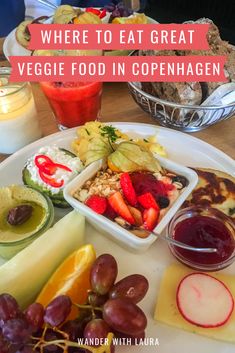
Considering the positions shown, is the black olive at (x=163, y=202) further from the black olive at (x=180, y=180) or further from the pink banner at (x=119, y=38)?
the pink banner at (x=119, y=38)

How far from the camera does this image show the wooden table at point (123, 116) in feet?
4.46

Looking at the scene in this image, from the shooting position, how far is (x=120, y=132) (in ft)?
4.28

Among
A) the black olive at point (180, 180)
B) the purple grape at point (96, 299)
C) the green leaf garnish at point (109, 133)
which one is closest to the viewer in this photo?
the purple grape at point (96, 299)

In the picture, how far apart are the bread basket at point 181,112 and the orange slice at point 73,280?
0.57m

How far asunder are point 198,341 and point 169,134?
70 cm

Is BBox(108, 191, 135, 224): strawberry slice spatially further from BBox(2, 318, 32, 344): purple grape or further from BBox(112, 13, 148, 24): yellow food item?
BBox(112, 13, 148, 24): yellow food item

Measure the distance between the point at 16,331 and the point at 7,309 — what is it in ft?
0.20

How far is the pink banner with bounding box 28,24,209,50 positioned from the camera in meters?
1.32

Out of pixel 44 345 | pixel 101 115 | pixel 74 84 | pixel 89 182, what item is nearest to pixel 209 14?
pixel 101 115

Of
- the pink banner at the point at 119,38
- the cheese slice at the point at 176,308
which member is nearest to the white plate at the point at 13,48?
the pink banner at the point at 119,38

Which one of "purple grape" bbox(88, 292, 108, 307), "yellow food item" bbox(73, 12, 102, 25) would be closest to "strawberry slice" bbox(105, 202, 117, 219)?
"purple grape" bbox(88, 292, 108, 307)

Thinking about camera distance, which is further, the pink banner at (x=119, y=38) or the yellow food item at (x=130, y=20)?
the yellow food item at (x=130, y=20)

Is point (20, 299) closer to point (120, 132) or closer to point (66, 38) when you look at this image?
point (120, 132)

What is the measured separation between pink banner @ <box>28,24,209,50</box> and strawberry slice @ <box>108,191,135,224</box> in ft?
1.86
